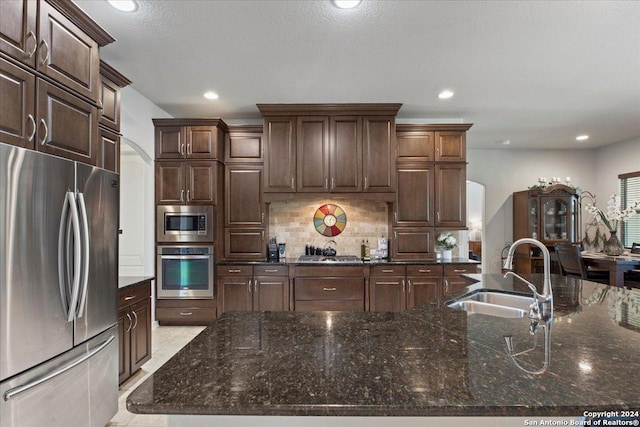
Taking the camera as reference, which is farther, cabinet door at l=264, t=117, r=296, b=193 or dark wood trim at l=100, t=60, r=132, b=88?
cabinet door at l=264, t=117, r=296, b=193

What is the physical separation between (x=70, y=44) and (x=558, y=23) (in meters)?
3.22

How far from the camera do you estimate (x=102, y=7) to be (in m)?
2.14

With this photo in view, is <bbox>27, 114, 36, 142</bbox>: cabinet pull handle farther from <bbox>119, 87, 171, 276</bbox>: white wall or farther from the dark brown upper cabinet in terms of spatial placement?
the dark brown upper cabinet

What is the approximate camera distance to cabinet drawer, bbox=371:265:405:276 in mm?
3902

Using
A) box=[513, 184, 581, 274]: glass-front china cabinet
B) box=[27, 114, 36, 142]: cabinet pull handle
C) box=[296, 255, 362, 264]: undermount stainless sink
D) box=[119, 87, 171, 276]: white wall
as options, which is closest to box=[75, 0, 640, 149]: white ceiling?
box=[119, 87, 171, 276]: white wall

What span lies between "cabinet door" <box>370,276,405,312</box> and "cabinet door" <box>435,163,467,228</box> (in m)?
1.11

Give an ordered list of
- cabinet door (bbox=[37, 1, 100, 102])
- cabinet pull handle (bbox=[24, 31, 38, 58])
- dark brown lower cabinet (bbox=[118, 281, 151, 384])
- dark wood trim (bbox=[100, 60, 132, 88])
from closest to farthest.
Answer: cabinet pull handle (bbox=[24, 31, 38, 58])
cabinet door (bbox=[37, 1, 100, 102])
dark wood trim (bbox=[100, 60, 132, 88])
dark brown lower cabinet (bbox=[118, 281, 151, 384])

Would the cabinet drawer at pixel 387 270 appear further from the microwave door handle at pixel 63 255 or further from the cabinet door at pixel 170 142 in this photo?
the microwave door handle at pixel 63 255

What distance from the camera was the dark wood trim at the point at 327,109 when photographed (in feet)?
12.8

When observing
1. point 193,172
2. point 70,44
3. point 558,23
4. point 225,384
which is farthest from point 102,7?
point 558,23

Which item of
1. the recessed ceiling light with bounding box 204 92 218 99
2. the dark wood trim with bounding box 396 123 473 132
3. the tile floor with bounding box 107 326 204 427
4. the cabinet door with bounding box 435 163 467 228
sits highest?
the recessed ceiling light with bounding box 204 92 218 99

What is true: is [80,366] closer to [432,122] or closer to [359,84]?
[359,84]

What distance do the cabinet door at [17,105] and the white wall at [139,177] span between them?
80.1 inches

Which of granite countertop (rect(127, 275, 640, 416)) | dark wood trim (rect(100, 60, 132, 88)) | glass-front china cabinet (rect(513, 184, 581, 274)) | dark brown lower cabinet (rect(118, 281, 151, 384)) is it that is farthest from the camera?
glass-front china cabinet (rect(513, 184, 581, 274))
